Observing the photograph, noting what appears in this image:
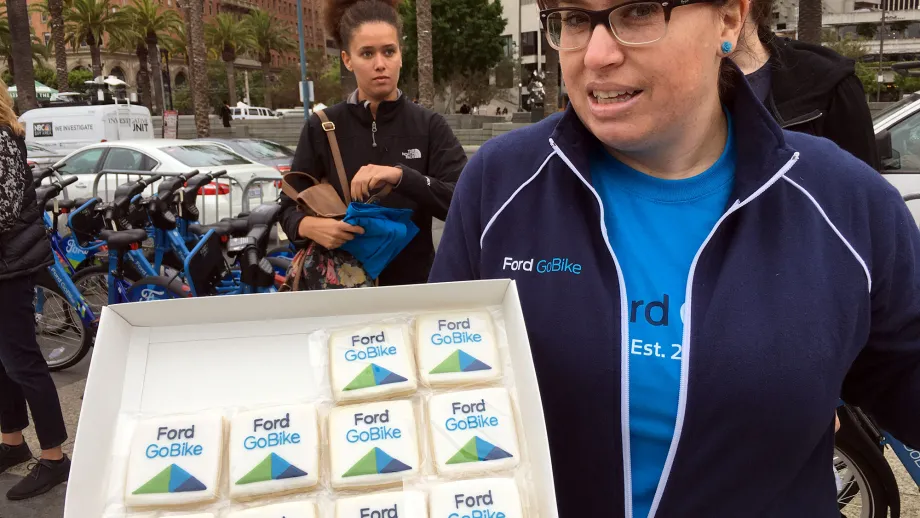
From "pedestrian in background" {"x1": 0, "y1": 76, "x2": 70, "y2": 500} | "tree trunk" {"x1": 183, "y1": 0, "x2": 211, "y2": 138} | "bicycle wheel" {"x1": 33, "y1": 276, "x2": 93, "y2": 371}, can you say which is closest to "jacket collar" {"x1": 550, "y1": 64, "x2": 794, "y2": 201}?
"pedestrian in background" {"x1": 0, "y1": 76, "x2": 70, "y2": 500}

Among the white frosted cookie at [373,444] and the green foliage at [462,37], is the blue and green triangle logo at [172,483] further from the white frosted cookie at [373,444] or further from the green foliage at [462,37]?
the green foliage at [462,37]

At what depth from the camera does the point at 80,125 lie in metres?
17.1

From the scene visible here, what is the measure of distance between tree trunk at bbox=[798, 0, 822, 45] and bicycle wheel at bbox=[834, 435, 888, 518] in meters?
10.9

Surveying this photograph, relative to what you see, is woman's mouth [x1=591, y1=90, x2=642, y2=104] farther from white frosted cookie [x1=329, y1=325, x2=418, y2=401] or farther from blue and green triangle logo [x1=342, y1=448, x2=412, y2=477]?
blue and green triangle logo [x1=342, y1=448, x2=412, y2=477]

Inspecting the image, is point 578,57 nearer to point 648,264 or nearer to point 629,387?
point 648,264

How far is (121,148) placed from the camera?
10609mm

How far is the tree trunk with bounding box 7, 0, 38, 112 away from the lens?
755 inches

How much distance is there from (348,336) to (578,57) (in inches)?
24.3

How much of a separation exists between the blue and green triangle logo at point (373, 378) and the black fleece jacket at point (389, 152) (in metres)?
1.94

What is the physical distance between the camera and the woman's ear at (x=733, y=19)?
125 cm

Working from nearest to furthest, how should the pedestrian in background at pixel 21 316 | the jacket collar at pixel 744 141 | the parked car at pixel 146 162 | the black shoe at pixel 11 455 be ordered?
the jacket collar at pixel 744 141
the pedestrian in background at pixel 21 316
the black shoe at pixel 11 455
the parked car at pixel 146 162

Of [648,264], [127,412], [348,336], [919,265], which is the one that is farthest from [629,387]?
[127,412]

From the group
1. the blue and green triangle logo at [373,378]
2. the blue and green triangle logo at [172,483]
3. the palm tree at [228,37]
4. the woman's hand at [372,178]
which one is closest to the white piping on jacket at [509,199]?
the blue and green triangle logo at [373,378]

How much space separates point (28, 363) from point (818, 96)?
153 inches
